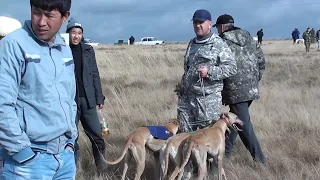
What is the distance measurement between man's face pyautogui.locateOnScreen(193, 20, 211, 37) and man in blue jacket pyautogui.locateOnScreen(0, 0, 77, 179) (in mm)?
2397

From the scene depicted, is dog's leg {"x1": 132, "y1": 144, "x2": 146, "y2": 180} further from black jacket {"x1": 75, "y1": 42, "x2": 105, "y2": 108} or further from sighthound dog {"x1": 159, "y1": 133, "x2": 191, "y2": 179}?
black jacket {"x1": 75, "y1": 42, "x2": 105, "y2": 108}

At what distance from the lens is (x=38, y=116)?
2480 millimetres

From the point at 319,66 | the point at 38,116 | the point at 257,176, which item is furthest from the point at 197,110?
the point at 319,66

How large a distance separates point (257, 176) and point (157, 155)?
109 cm

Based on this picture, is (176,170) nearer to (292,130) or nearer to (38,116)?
(38,116)

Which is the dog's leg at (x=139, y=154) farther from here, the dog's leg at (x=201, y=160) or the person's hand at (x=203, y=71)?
the person's hand at (x=203, y=71)

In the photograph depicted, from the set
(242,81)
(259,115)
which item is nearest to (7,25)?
(242,81)

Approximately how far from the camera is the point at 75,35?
18.2 feet

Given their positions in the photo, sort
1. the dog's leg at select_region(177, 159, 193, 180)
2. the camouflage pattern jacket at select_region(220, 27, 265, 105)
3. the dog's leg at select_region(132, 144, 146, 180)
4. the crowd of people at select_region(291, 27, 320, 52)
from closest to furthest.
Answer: the dog's leg at select_region(177, 159, 193, 180), the dog's leg at select_region(132, 144, 146, 180), the camouflage pattern jacket at select_region(220, 27, 265, 105), the crowd of people at select_region(291, 27, 320, 52)

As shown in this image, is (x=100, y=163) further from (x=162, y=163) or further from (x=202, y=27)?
(x=202, y=27)

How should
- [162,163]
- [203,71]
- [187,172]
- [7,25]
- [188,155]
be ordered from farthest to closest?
[187,172], [162,163], [203,71], [188,155], [7,25]

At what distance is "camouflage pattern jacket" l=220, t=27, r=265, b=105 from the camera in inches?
226

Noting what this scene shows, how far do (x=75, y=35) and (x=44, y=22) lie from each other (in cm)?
311

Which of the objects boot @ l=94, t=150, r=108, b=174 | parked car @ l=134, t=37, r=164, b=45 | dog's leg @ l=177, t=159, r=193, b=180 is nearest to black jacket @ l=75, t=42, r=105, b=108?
boot @ l=94, t=150, r=108, b=174
